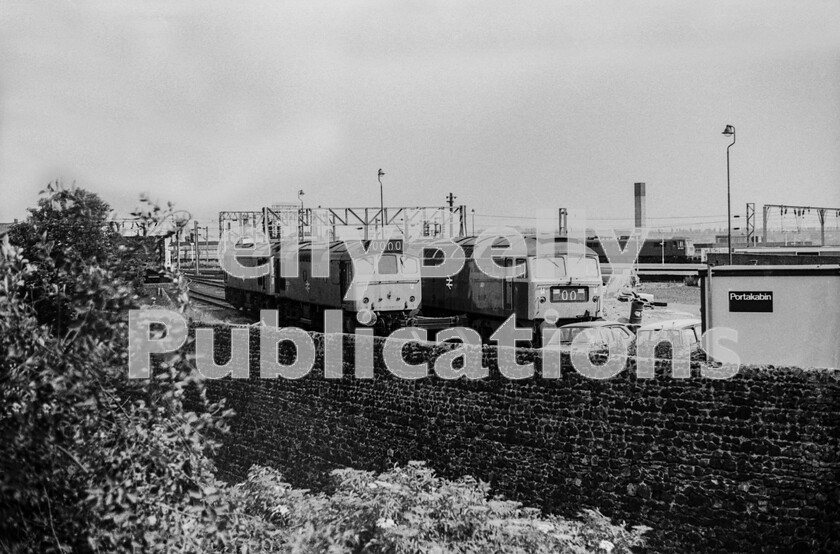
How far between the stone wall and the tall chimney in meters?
42.3

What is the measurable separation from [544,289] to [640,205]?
37.2 m

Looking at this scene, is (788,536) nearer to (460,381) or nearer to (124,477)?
(460,381)

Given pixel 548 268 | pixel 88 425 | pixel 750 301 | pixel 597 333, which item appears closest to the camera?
pixel 88 425

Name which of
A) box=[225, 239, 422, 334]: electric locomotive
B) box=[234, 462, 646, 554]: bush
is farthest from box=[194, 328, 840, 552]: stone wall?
box=[225, 239, 422, 334]: electric locomotive

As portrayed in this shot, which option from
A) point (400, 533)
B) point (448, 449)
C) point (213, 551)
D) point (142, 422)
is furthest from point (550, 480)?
point (142, 422)

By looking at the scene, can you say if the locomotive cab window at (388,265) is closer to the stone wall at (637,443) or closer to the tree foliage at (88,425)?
the stone wall at (637,443)

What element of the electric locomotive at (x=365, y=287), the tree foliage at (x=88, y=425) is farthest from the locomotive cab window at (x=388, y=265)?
the tree foliage at (x=88, y=425)

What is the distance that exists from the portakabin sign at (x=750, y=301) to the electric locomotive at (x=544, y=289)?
569 centimetres

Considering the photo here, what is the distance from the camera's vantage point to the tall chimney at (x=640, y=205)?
50750 mm

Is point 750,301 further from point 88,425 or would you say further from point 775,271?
point 88,425

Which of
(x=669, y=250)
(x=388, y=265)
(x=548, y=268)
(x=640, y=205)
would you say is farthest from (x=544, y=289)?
(x=640, y=205)

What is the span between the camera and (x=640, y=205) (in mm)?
51438

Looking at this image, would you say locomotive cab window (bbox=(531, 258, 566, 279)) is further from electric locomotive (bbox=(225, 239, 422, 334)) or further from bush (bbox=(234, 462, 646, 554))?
bush (bbox=(234, 462, 646, 554))

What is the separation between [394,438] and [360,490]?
2.76 m
